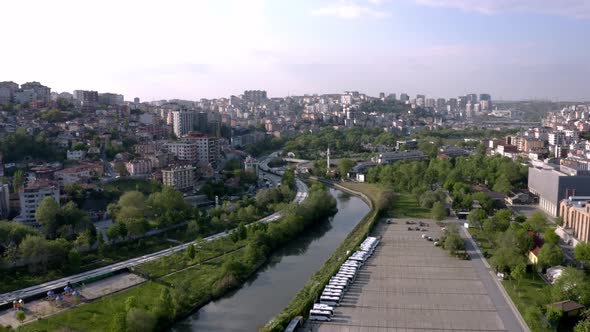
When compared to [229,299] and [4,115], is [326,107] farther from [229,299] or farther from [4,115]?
[229,299]

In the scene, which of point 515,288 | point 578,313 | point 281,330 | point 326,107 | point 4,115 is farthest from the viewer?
point 326,107

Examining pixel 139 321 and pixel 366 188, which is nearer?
pixel 139 321

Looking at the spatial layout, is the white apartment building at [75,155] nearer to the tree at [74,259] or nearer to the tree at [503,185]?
the tree at [74,259]

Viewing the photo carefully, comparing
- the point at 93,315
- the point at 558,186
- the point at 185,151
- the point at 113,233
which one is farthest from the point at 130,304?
the point at 185,151

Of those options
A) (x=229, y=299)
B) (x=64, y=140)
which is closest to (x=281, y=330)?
(x=229, y=299)

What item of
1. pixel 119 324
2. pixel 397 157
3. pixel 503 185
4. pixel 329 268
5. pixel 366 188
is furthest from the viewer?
pixel 397 157

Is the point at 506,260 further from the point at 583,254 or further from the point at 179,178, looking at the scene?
the point at 179,178

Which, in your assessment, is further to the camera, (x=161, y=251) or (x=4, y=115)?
(x=4, y=115)
